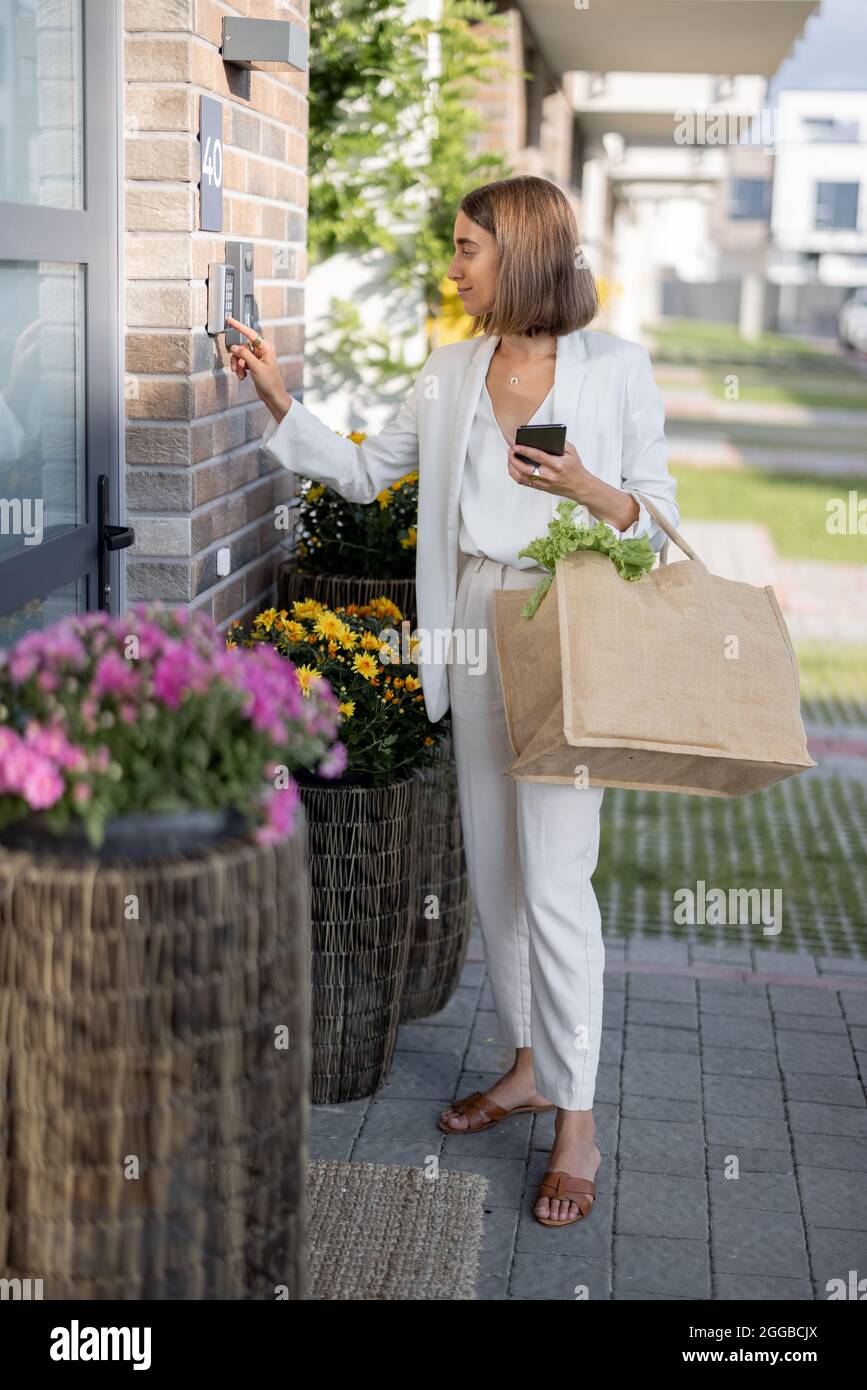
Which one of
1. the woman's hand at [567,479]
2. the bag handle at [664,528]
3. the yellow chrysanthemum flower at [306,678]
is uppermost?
the woman's hand at [567,479]

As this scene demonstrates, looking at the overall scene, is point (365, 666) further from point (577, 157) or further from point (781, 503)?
point (577, 157)

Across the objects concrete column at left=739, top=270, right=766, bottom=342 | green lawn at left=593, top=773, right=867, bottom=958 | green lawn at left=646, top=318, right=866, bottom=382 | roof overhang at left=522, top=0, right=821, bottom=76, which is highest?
concrete column at left=739, top=270, right=766, bottom=342

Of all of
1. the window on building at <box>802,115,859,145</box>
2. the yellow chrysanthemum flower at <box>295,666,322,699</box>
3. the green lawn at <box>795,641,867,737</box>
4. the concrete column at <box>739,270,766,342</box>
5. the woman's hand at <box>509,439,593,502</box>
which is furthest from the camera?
the window on building at <box>802,115,859,145</box>

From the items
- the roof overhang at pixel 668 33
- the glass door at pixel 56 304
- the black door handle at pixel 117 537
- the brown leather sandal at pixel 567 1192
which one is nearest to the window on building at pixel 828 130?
the roof overhang at pixel 668 33

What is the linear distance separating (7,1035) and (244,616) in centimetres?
206

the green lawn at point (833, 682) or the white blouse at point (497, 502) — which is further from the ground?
the white blouse at point (497, 502)

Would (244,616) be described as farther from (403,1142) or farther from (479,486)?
(403,1142)

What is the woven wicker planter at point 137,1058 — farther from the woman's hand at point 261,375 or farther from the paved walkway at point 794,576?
the paved walkway at point 794,576

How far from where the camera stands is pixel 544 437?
2930 millimetres

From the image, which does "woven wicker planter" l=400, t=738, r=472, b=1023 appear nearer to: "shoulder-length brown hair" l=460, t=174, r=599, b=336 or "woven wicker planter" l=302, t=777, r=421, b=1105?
"woven wicker planter" l=302, t=777, r=421, b=1105

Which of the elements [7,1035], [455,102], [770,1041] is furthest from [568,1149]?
[455,102]

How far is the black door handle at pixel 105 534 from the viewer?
323 centimetres

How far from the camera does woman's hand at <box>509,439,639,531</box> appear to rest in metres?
2.95

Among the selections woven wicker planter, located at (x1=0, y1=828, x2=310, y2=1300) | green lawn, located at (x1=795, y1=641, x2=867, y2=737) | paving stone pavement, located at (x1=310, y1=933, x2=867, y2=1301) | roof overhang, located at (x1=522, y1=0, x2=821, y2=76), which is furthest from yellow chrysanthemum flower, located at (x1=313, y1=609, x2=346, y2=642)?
roof overhang, located at (x1=522, y1=0, x2=821, y2=76)
